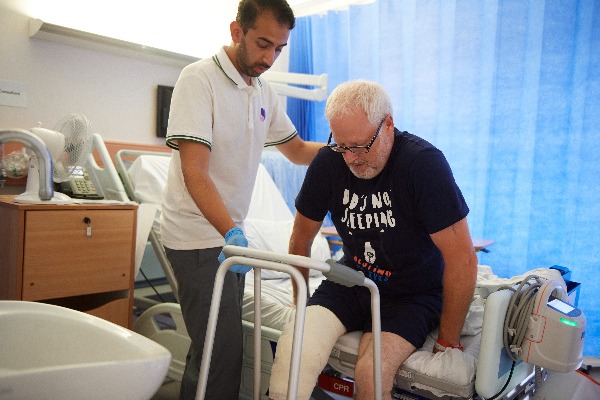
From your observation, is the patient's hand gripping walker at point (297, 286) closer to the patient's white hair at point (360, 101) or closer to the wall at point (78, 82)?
the patient's white hair at point (360, 101)

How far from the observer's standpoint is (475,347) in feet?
5.21

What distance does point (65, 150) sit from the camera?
2.27 meters

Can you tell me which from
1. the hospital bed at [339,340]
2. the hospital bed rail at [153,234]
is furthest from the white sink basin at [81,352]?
the hospital bed rail at [153,234]

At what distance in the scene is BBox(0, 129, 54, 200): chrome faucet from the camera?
1.06 meters

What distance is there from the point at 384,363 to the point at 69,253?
1.33m

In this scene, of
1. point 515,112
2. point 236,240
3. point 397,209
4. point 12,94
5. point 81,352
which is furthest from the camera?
point 515,112

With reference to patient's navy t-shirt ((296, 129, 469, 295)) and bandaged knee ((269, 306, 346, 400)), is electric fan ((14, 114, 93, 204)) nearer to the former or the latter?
patient's navy t-shirt ((296, 129, 469, 295))

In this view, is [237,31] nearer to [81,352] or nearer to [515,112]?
[81,352]

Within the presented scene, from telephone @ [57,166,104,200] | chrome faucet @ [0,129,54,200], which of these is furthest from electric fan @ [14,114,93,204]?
chrome faucet @ [0,129,54,200]

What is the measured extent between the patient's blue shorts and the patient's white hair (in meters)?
0.53

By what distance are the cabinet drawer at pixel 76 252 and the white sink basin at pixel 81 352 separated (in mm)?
1064

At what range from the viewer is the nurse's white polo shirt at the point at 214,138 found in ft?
5.21

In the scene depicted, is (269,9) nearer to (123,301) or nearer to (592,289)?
(123,301)

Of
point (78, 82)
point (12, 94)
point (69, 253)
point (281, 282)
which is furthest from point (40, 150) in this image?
point (78, 82)
